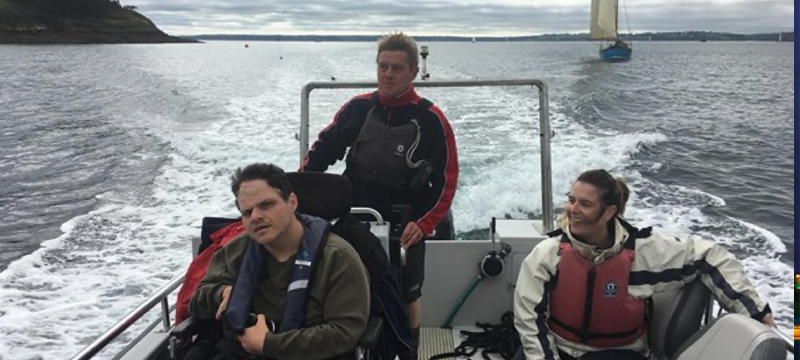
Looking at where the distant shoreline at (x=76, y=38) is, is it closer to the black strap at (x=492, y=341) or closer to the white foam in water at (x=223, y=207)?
the white foam in water at (x=223, y=207)

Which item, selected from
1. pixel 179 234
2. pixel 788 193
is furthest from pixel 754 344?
pixel 788 193

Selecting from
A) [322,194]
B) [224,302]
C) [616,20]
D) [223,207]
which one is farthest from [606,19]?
[224,302]

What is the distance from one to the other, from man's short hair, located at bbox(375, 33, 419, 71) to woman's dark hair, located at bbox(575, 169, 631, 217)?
866 mm

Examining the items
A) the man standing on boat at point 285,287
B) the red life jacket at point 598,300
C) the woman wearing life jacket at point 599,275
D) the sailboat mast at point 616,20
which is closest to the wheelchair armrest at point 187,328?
the man standing on boat at point 285,287

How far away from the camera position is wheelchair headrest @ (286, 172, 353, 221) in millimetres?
2344

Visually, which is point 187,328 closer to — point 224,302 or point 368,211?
point 224,302

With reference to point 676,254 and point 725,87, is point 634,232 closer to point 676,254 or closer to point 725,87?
point 676,254

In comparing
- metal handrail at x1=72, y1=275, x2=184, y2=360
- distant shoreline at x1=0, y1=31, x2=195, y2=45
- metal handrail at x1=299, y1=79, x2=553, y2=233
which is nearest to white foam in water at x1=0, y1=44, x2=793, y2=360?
metal handrail at x1=72, y1=275, x2=184, y2=360

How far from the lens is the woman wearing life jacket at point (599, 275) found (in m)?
2.40

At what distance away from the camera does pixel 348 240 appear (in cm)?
226

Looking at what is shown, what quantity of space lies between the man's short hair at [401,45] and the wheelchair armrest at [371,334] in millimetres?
1135

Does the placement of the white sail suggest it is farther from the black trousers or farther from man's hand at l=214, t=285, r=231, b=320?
man's hand at l=214, t=285, r=231, b=320

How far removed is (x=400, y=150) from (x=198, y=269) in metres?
0.96

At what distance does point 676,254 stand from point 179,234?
6.06 meters
